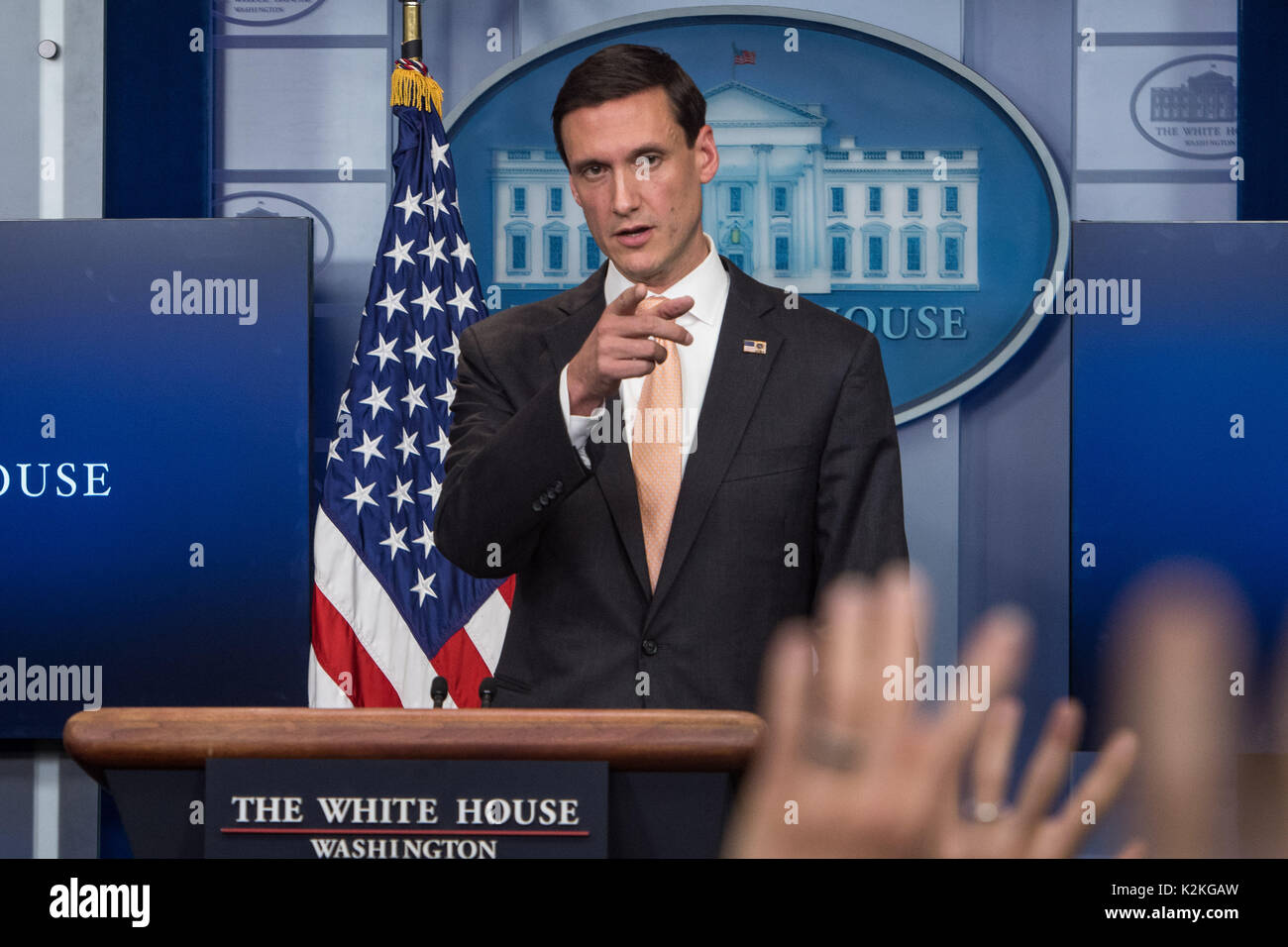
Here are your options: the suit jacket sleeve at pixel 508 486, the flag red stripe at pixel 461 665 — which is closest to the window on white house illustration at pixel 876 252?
the flag red stripe at pixel 461 665

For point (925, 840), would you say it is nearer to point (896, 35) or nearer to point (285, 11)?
point (896, 35)

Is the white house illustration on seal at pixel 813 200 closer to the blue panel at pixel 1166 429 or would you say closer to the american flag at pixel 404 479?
the american flag at pixel 404 479

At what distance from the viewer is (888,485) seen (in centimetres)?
176

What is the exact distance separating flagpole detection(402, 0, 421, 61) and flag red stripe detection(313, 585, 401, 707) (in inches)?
57.7

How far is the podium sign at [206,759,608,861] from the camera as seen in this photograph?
2.90ft

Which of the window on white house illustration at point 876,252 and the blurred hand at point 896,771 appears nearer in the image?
the blurred hand at point 896,771

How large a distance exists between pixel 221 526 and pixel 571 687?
1943 mm

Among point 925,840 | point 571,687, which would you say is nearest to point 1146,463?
point 571,687

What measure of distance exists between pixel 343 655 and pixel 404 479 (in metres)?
0.49

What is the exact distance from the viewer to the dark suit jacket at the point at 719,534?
5.49 ft

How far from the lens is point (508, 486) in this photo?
1.42 m

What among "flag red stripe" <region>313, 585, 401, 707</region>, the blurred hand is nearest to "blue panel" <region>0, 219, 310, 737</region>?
"flag red stripe" <region>313, 585, 401, 707</region>

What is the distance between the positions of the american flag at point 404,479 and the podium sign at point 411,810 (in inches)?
94.5

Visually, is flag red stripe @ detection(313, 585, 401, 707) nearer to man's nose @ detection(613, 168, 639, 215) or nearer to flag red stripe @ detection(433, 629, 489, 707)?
flag red stripe @ detection(433, 629, 489, 707)
